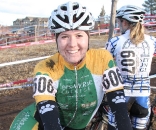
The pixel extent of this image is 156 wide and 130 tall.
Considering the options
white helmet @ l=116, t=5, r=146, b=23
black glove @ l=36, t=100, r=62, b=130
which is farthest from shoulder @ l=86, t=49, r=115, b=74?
white helmet @ l=116, t=5, r=146, b=23

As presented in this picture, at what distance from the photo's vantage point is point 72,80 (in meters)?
2.09

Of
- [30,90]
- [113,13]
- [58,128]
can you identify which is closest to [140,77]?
[58,128]

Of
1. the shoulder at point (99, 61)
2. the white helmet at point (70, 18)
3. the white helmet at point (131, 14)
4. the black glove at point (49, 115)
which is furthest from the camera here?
the white helmet at point (131, 14)

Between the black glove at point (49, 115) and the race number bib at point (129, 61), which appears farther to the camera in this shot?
the race number bib at point (129, 61)

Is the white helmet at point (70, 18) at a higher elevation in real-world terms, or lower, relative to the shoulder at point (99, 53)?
higher

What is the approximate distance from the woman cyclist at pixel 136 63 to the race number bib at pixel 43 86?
146cm

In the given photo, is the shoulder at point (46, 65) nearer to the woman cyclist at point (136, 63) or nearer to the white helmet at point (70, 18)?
the white helmet at point (70, 18)

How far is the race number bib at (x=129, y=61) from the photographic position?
3.11 m

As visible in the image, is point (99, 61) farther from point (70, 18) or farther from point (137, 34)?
point (137, 34)

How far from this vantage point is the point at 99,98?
2213mm

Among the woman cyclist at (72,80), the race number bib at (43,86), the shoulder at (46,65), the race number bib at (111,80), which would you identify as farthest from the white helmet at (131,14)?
the race number bib at (43,86)

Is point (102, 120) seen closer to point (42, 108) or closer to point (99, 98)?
point (99, 98)

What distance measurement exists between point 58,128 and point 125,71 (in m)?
1.61

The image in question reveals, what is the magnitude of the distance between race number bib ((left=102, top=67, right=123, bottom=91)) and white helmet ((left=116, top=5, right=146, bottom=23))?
1499mm
